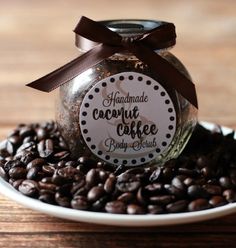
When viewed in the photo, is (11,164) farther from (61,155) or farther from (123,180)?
(123,180)

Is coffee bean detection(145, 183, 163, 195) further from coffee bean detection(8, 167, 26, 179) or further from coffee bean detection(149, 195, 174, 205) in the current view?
coffee bean detection(8, 167, 26, 179)

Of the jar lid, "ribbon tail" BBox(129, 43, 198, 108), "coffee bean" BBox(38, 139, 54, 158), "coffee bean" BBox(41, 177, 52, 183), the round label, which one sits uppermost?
the jar lid

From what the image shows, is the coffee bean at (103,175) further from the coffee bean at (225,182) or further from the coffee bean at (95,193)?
the coffee bean at (225,182)

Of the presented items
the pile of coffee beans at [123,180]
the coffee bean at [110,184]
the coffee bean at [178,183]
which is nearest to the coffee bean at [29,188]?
the pile of coffee beans at [123,180]

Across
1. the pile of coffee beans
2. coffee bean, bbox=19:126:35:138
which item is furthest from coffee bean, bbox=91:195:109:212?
coffee bean, bbox=19:126:35:138

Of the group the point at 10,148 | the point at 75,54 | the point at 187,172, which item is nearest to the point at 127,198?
the point at 187,172

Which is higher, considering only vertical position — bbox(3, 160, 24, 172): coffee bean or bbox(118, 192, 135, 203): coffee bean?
bbox(3, 160, 24, 172): coffee bean
